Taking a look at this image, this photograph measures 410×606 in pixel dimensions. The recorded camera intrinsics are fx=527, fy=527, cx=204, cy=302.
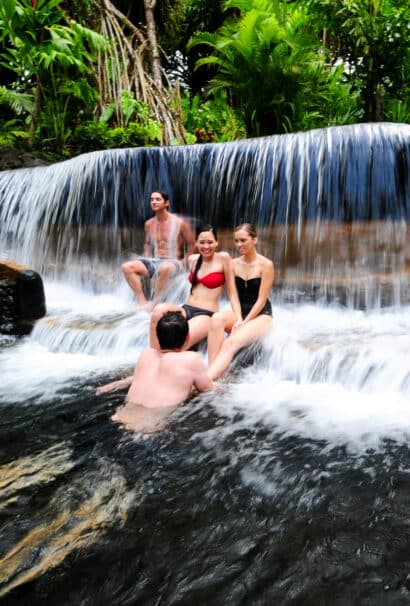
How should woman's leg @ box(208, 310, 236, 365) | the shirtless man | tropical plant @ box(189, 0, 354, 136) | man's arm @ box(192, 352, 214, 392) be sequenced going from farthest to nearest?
tropical plant @ box(189, 0, 354, 136), the shirtless man, woman's leg @ box(208, 310, 236, 365), man's arm @ box(192, 352, 214, 392)

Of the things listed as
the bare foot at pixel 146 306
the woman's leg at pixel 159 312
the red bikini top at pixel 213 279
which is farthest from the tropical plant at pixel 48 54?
the woman's leg at pixel 159 312

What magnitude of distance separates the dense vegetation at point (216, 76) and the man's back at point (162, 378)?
7.73 metres

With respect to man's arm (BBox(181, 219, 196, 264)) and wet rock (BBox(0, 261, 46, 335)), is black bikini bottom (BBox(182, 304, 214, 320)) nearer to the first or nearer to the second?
wet rock (BBox(0, 261, 46, 335))

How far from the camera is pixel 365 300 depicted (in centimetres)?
641

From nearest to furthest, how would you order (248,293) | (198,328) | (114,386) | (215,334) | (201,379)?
(201,379) < (114,386) < (215,334) < (198,328) < (248,293)

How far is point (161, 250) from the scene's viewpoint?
23.2ft

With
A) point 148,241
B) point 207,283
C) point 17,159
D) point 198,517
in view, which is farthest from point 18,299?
point 17,159

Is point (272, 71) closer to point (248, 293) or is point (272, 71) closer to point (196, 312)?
point (248, 293)

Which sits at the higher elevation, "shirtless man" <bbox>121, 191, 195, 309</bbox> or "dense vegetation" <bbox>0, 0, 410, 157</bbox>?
"dense vegetation" <bbox>0, 0, 410, 157</bbox>

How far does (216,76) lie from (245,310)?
823 centimetres

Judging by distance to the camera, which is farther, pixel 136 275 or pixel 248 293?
pixel 136 275

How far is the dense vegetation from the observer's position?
395 inches

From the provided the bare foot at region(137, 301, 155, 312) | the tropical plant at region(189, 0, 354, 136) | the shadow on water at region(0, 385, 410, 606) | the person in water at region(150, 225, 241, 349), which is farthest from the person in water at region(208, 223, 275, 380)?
the tropical plant at region(189, 0, 354, 136)

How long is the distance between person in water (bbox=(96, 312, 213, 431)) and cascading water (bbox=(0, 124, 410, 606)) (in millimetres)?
143
